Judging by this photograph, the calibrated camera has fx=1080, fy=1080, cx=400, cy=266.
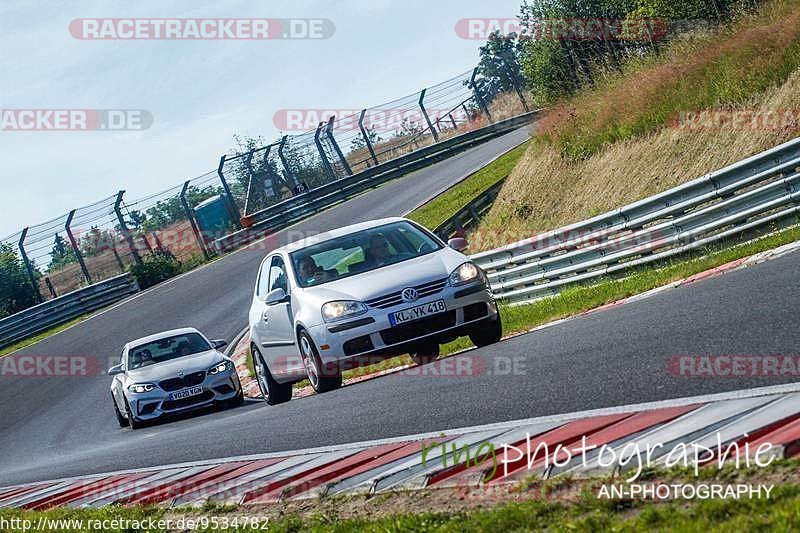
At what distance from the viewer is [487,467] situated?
18.3 ft

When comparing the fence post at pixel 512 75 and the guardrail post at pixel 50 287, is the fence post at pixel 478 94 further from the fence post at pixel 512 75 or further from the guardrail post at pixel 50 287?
the guardrail post at pixel 50 287

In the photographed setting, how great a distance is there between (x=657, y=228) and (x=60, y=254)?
889 inches

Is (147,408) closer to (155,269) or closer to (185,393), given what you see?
(185,393)

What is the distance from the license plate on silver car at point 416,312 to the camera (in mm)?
11008

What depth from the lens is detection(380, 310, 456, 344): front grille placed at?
11023 mm

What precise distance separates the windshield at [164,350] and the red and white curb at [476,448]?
8.55m

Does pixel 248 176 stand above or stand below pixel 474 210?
above

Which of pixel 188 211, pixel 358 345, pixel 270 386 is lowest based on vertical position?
pixel 270 386

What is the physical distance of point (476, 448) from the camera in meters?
6.11

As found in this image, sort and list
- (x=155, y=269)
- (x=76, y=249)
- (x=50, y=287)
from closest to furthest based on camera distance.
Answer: (x=76, y=249) → (x=50, y=287) → (x=155, y=269)

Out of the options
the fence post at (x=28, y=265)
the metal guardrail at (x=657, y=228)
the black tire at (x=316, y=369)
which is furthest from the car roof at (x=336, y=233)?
the fence post at (x=28, y=265)

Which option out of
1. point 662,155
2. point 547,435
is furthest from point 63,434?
point 547,435

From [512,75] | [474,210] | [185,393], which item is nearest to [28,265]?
[474,210]

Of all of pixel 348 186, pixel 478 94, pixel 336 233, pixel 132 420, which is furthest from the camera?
pixel 478 94
